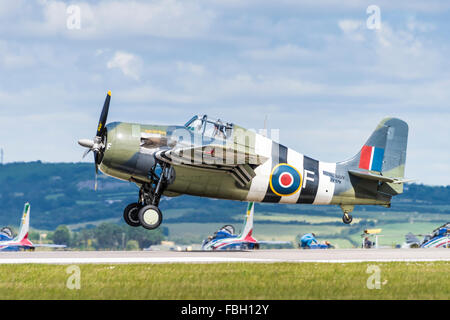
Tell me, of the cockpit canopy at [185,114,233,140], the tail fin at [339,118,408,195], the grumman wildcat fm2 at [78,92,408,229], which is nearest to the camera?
the grumman wildcat fm2 at [78,92,408,229]

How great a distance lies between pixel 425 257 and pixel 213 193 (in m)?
7.81

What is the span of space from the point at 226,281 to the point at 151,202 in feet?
31.8

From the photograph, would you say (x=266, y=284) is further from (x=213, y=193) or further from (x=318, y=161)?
(x=318, y=161)

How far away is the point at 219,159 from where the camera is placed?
26.8 metres

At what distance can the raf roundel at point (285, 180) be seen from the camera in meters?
28.5

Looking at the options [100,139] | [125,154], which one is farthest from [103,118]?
[125,154]

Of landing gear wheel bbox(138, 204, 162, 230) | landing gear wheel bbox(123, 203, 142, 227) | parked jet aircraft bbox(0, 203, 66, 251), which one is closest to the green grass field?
landing gear wheel bbox(138, 204, 162, 230)

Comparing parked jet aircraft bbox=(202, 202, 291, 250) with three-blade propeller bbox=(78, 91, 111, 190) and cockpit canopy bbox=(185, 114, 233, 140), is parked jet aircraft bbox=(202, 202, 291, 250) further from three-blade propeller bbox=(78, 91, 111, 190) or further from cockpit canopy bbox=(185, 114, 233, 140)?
three-blade propeller bbox=(78, 91, 111, 190)

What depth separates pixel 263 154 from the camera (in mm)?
28234

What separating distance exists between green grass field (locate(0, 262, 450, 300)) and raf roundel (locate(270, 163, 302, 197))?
7.18m

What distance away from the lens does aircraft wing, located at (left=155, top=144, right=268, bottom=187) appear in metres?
26.1
